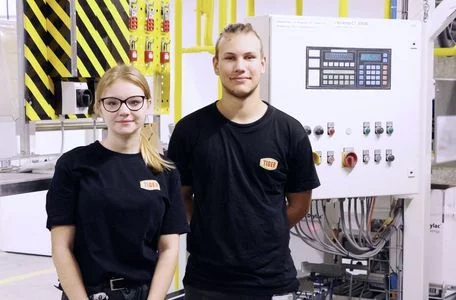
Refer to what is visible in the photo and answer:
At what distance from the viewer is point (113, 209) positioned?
2.28 m

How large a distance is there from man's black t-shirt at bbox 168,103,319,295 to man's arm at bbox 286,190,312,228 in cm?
15

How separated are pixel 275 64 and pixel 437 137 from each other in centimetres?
148

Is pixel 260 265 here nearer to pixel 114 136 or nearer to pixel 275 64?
pixel 114 136

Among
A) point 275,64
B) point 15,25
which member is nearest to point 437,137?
point 275,64

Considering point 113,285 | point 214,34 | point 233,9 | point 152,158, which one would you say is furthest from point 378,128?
point 214,34

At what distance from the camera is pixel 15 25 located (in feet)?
12.1

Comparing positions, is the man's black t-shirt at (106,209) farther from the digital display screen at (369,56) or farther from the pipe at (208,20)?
the pipe at (208,20)

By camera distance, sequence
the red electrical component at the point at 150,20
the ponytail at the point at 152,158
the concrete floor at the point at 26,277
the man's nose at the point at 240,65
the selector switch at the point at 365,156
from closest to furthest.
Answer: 1. the ponytail at the point at 152,158
2. the man's nose at the point at 240,65
3. the selector switch at the point at 365,156
4. the red electrical component at the point at 150,20
5. the concrete floor at the point at 26,277

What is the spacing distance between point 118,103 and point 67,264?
54 centimetres

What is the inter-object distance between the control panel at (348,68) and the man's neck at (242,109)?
0.86 meters

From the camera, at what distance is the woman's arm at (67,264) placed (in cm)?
228

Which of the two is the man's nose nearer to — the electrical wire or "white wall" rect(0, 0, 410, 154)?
the electrical wire

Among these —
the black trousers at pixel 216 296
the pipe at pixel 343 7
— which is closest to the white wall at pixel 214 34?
the pipe at pixel 343 7

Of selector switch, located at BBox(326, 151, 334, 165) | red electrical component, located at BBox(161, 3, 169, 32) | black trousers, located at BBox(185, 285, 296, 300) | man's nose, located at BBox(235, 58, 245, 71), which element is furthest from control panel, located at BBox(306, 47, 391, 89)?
red electrical component, located at BBox(161, 3, 169, 32)
